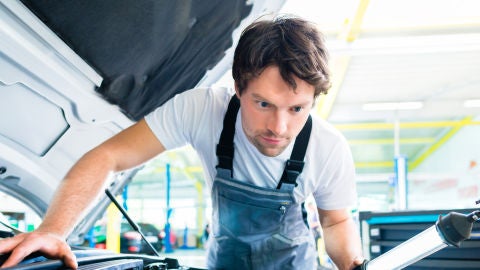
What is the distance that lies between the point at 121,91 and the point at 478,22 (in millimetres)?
3550

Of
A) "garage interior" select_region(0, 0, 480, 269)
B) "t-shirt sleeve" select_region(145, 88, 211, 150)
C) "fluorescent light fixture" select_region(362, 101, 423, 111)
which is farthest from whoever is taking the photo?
"fluorescent light fixture" select_region(362, 101, 423, 111)

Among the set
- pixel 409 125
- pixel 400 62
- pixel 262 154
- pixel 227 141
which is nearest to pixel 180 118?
pixel 227 141

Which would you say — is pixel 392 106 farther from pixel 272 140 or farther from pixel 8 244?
pixel 8 244

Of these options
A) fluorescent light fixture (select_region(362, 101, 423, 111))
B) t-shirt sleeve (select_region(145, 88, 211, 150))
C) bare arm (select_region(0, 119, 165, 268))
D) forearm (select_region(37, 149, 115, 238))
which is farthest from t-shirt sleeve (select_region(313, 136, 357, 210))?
fluorescent light fixture (select_region(362, 101, 423, 111))

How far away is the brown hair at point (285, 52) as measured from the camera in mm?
1199

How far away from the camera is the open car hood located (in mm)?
1036

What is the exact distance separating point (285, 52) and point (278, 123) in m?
0.20

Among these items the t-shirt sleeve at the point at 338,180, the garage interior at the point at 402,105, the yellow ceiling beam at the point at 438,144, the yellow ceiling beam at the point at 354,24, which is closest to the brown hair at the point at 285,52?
the t-shirt sleeve at the point at 338,180

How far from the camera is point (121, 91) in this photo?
4.54ft

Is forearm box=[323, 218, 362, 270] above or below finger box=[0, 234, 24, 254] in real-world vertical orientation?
above

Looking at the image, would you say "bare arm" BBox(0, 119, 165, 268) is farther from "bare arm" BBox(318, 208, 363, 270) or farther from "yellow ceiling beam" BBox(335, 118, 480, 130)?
"yellow ceiling beam" BBox(335, 118, 480, 130)

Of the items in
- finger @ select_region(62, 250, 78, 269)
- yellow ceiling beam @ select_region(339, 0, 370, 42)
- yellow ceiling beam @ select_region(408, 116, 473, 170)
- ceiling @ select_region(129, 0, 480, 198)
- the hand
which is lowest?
finger @ select_region(62, 250, 78, 269)

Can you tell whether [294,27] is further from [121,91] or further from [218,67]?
[121,91]

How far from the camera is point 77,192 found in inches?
43.4
